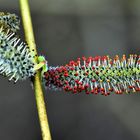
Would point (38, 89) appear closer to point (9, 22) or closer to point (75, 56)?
point (9, 22)

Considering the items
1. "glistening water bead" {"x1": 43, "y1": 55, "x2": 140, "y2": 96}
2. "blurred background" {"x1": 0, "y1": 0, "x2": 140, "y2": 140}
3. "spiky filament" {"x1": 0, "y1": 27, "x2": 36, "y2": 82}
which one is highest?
"spiky filament" {"x1": 0, "y1": 27, "x2": 36, "y2": 82}

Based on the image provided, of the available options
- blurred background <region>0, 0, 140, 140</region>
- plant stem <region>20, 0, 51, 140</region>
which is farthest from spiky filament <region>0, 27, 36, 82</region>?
blurred background <region>0, 0, 140, 140</region>

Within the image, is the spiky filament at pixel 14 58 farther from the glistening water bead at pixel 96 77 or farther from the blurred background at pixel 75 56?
the blurred background at pixel 75 56

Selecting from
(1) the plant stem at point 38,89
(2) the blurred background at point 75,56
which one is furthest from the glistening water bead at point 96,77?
(2) the blurred background at point 75,56

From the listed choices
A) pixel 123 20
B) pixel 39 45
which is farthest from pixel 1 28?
pixel 123 20

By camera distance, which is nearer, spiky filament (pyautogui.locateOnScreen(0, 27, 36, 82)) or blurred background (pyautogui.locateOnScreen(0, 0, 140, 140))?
spiky filament (pyautogui.locateOnScreen(0, 27, 36, 82))

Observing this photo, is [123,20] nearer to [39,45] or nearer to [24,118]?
[39,45]

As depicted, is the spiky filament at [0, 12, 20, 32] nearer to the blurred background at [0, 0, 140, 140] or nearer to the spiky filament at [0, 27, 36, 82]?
the spiky filament at [0, 27, 36, 82]
